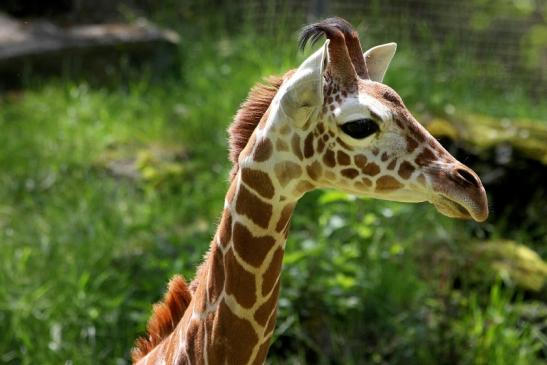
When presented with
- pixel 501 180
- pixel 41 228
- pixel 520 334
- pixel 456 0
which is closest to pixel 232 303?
pixel 520 334

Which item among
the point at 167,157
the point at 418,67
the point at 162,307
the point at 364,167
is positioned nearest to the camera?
the point at 364,167

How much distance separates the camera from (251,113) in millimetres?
2279

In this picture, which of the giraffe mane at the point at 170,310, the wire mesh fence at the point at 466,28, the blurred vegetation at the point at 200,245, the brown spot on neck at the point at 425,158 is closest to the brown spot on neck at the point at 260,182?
the brown spot on neck at the point at 425,158

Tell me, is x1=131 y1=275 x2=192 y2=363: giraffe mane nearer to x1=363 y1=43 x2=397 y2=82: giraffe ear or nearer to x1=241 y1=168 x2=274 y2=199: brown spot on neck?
x1=241 y1=168 x2=274 y2=199: brown spot on neck

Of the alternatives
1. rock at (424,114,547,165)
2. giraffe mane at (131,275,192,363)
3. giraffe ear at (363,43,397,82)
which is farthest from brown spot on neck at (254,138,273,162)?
rock at (424,114,547,165)

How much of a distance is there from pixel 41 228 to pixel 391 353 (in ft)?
6.05

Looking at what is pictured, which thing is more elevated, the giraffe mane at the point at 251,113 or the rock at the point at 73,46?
the giraffe mane at the point at 251,113

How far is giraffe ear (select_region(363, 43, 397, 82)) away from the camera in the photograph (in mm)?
2354

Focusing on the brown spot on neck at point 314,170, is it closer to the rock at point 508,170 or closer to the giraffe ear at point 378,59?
the giraffe ear at point 378,59

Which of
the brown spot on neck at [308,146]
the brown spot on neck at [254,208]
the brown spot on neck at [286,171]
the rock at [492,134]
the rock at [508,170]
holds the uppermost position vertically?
the brown spot on neck at [308,146]

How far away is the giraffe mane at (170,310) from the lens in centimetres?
257

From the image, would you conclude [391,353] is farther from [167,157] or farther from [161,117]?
[161,117]

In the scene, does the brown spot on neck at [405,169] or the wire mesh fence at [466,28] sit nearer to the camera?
the brown spot on neck at [405,169]

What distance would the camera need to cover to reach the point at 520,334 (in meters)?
4.03
